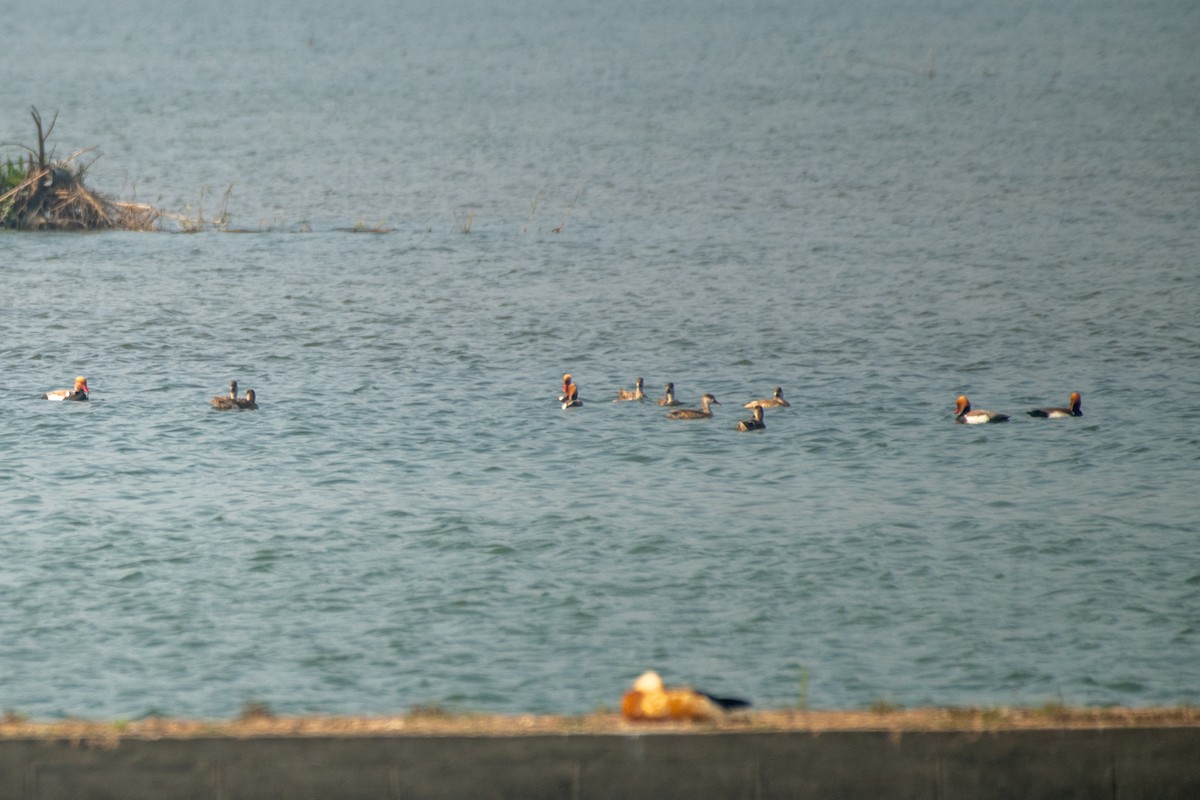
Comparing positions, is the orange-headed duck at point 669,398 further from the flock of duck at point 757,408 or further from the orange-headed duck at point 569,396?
the orange-headed duck at point 569,396

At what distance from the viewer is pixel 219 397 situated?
28.1 metres

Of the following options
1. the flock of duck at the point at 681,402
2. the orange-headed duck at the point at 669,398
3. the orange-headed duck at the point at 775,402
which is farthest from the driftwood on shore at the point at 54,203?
the orange-headed duck at the point at 775,402

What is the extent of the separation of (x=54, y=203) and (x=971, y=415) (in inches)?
1181

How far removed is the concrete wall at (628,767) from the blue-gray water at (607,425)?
13.5 feet

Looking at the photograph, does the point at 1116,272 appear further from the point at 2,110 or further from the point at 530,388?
the point at 2,110

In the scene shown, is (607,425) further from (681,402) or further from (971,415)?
(971,415)

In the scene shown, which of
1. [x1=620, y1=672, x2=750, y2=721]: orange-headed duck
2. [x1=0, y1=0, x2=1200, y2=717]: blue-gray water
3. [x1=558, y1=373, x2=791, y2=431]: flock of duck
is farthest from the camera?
[x1=558, y1=373, x2=791, y2=431]: flock of duck

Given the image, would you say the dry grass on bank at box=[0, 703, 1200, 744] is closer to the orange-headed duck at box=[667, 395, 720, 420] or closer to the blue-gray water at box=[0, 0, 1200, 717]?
the blue-gray water at box=[0, 0, 1200, 717]

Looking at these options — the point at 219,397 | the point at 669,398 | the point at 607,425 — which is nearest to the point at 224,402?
the point at 219,397

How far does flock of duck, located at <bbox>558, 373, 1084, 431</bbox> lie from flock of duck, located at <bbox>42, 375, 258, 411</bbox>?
17.4 ft

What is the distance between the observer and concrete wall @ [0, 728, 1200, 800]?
34.7 ft

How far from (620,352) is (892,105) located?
→ 52.9m

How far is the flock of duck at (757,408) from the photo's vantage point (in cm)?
2703

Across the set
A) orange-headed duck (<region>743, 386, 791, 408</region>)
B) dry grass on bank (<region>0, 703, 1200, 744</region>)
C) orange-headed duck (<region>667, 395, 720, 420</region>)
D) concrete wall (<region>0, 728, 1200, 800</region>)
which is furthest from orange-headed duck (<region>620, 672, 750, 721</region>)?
orange-headed duck (<region>743, 386, 791, 408</region>)
